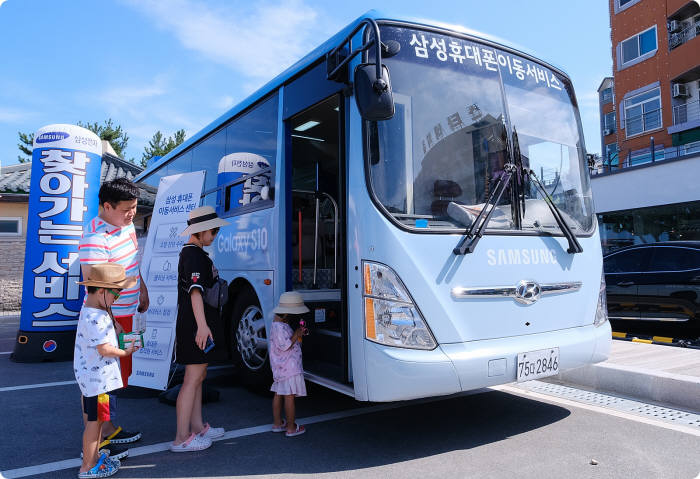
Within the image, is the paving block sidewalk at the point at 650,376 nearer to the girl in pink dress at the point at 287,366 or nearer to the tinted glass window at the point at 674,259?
the tinted glass window at the point at 674,259

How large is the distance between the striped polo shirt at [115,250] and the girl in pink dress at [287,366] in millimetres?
1130

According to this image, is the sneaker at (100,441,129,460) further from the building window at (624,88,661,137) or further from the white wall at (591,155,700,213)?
the building window at (624,88,661,137)

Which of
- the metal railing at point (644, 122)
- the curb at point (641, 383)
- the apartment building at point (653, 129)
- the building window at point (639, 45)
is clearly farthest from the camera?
the building window at point (639, 45)

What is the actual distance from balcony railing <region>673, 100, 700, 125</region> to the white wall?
5.89 meters

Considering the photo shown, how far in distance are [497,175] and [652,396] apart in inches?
108

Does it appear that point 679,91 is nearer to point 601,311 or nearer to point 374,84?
point 601,311

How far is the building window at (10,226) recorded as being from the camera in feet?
53.1

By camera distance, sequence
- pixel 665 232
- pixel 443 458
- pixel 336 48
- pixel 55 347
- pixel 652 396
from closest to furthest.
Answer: pixel 443 458 < pixel 336 48 < pixel 652 396 < pixel 55 347 < pixel 665 232

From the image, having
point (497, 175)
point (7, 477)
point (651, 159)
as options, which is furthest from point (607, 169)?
point (7, 477)

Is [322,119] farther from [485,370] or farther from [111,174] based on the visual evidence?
[111,174]

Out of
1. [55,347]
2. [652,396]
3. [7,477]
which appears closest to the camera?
[7,477]

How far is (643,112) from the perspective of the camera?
76.1ft

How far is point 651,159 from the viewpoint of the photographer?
17.0m

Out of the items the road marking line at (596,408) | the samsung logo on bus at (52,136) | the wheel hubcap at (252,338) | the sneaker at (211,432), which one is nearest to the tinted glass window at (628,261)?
the road marking line at (596,408)
